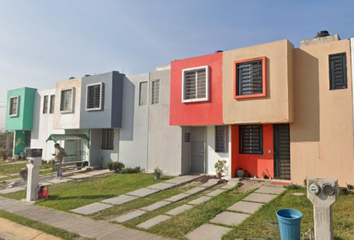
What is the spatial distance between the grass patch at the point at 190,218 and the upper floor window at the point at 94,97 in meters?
10.4

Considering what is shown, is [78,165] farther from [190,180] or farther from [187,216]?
A: [187,216]

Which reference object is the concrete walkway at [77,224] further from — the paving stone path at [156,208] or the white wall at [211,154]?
the white wall at [211,154]

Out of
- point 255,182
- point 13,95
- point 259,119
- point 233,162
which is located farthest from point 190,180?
point 13,95

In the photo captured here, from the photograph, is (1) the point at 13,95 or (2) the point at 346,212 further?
(1) the point at 13,95

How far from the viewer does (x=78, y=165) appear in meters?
17.1

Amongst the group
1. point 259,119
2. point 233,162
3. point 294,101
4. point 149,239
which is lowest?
point 149,239

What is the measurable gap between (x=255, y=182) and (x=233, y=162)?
4.40ft

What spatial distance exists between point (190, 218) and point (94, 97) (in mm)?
12524

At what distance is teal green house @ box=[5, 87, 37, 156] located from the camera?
22.7 m

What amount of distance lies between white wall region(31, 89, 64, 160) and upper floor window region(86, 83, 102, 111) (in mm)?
5212

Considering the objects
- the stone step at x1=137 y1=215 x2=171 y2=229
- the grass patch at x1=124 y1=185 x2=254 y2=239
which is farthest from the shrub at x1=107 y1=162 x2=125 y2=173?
the stone step at x1=137 y1=215 x2=171 y2=229

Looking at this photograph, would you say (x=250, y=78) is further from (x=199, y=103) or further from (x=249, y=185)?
(x=249, y=185)

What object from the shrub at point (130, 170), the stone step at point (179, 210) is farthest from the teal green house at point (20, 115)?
the stone step at point (179, 210)

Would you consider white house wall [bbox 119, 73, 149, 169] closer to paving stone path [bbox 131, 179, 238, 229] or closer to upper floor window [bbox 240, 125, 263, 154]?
paving stone path [bbox 131, 179, 238, 229]
